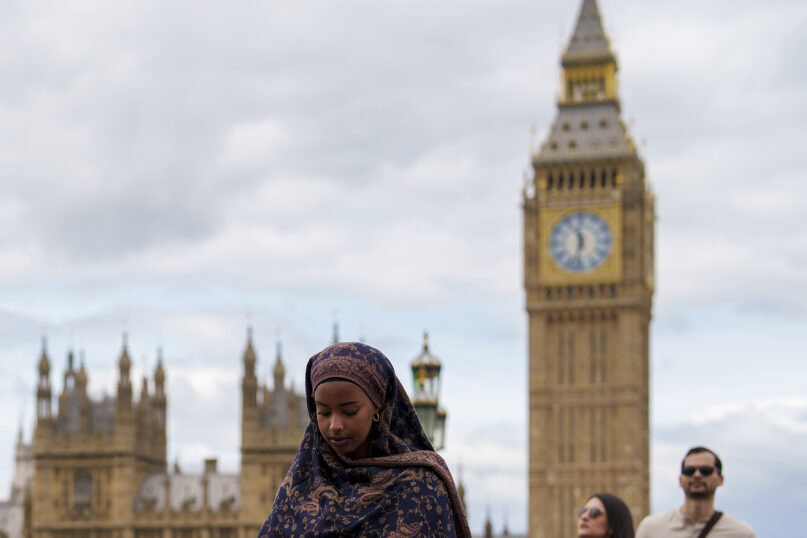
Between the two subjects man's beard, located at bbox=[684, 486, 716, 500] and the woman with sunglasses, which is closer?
the woman with sunglasses

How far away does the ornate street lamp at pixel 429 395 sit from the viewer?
15758 mm

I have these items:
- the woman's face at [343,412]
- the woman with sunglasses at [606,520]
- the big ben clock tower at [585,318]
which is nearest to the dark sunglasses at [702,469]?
the woman with sunglasses at [606,520]

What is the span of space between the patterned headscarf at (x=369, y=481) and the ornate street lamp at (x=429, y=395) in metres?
11.1

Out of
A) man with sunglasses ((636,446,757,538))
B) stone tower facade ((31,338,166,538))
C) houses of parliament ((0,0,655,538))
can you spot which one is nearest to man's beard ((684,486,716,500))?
man with sunglasses ((636,446,757,538))

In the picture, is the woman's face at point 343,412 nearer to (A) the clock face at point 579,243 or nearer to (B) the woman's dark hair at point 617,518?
(B) the woman's dark hair at point 617,518

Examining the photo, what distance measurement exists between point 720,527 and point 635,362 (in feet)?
166

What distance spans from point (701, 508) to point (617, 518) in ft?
3.02

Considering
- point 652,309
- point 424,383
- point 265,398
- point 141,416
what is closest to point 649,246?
point 652,309

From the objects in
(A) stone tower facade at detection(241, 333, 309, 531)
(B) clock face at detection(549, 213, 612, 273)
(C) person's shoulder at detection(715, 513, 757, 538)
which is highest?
(B) clock face at detection(549, 213, 612, 273)

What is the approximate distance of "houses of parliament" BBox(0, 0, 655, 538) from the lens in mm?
56188

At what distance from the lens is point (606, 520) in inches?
267

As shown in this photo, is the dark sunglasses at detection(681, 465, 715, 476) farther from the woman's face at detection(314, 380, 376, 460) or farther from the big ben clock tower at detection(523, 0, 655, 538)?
the big ben clock tower at detection(523, 0, 655, 538)

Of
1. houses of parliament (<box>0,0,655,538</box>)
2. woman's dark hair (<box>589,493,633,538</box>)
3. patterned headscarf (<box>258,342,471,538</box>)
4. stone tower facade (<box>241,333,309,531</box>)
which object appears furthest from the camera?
houses of parliament (<box>0,0,655,538</box>)

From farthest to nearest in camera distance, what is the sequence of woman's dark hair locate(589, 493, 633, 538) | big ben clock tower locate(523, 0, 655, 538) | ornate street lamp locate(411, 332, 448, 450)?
1. big ben clock tower locate(523, 0, 655, 538)
2. ornate street lamp locate(411, 332, 448, 450)
3. woman's dark hair locate(589, 493, 633, 538)
